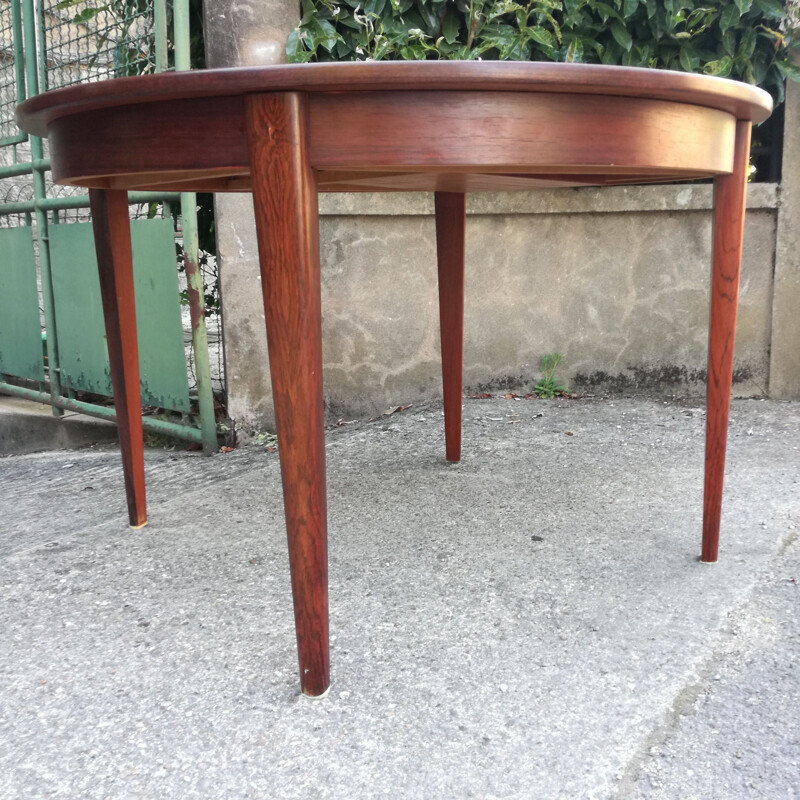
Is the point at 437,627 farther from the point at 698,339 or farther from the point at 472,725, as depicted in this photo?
the point at 698,339

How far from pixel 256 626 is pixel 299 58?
1.91 meters

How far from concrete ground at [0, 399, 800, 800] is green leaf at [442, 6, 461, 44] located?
1.54m

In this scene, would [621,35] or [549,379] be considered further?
[549,379]

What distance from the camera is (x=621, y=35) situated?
9.18 feet

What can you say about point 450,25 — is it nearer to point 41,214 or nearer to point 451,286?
point 451,286

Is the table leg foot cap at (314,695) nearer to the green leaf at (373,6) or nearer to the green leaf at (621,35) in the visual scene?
the green leaf at (373,6)

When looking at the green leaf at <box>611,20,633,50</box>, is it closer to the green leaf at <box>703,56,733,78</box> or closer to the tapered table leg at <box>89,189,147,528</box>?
the green leaf at <box>703,56,733,78</box>

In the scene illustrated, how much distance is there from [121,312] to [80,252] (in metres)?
1.39

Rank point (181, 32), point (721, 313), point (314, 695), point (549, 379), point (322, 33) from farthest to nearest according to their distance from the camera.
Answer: point (549, 379) → point (322, 33) → point (181, 32) → point (721, 313) → point (314, 695)

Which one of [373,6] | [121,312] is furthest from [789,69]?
[121,312]

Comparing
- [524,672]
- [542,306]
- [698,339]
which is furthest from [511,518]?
[698,339]

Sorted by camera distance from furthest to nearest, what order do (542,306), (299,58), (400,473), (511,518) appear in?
(542,306), (299,58), (400,473), (511,518)

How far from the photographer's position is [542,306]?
301 cm

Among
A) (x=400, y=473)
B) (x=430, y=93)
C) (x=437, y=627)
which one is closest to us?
(x=430, y=93)
